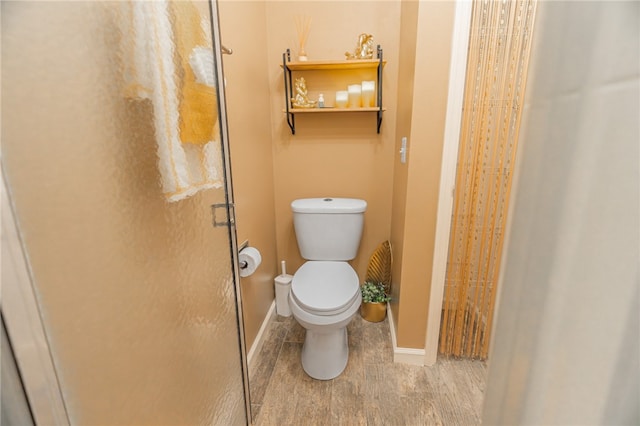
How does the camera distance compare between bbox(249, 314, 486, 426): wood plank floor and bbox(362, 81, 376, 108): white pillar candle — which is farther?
bbox(362, 81, 376, 108): white pillar candle

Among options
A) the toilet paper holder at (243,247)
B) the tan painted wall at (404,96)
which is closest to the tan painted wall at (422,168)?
the tan painted wall at (404,96)

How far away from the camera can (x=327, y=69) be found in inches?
72.6

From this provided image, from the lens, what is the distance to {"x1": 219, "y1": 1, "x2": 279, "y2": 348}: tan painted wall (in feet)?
4.52

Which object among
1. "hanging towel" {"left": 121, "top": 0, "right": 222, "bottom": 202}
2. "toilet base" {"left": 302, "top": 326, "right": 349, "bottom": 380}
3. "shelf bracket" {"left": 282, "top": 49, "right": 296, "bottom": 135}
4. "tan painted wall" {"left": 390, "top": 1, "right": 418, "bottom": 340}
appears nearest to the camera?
"hanging towel" {"left": 121, "top": 0, "right": 222, "bottom": 202}

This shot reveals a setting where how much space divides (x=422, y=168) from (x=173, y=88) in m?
1.06

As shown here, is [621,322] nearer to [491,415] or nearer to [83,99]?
[491,415]

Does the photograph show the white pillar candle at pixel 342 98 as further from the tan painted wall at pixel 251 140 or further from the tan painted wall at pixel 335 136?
the tan painted wall at pixel 251 140

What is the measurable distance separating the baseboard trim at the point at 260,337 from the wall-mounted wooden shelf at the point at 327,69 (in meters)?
1.21

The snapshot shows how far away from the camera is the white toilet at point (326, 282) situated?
1.41m

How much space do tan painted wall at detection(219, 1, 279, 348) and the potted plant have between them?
63 cm

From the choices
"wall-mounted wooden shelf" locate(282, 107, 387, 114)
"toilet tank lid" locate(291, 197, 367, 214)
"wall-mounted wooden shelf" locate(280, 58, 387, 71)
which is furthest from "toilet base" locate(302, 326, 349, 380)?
"wall-mounted wooden shelf" locate(280, 58, 387, 71)

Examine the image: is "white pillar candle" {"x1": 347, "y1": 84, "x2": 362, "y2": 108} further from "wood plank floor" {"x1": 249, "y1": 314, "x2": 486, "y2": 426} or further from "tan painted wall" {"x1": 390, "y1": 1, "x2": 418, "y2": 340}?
"wood plank floor" {"x1": 249, "y1": 314, "x2": 486, "y2": 426}

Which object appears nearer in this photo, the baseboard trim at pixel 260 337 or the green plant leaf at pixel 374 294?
the baseboard trim at pixel 260 337

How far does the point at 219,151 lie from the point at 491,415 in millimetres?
853
